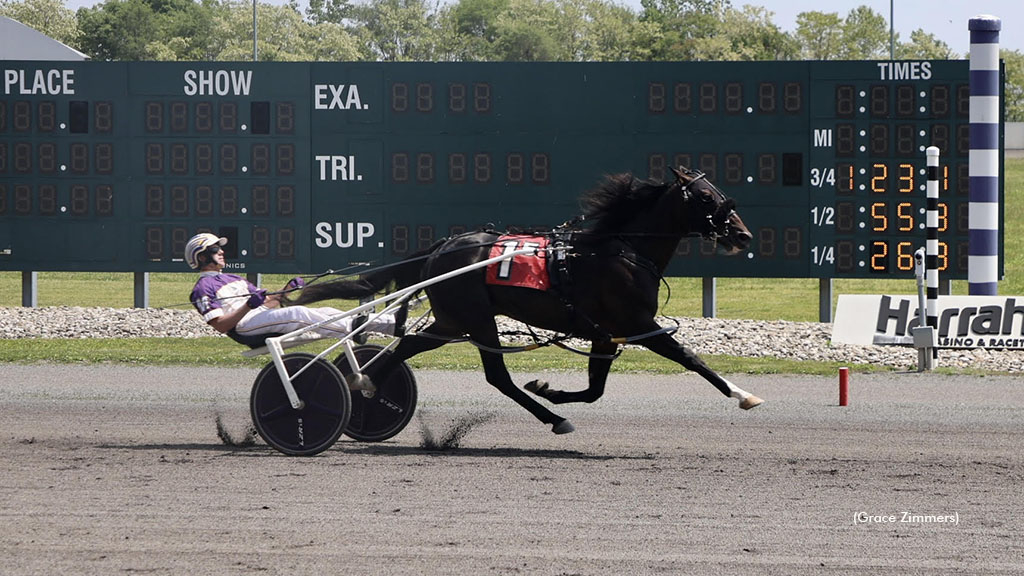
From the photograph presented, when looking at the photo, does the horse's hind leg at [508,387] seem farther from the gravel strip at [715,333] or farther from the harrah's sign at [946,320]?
the harrah's sign at [946,320]

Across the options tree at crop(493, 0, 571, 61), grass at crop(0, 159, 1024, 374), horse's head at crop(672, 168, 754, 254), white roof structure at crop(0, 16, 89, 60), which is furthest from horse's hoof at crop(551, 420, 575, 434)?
tree at crop(493, 0, 571, 61)

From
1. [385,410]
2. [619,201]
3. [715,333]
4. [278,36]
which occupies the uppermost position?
[278,36]

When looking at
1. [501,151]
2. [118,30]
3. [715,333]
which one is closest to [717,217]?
[501,151]

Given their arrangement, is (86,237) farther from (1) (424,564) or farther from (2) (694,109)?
(1) (424,564)

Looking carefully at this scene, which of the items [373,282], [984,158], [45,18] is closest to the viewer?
[373,282]

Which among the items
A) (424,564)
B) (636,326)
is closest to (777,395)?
(636,326)

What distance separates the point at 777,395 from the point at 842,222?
5.32 metres

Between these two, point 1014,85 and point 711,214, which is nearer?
point 711,214

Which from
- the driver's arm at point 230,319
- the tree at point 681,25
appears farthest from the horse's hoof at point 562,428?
→ the tree at point 681,25

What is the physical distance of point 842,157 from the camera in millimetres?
17531

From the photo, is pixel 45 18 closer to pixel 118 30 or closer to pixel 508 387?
pixel 118 30

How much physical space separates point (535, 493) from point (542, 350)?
31.9 feet

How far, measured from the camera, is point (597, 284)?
9414mm

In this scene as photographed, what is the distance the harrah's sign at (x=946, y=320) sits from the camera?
49.3 feet
